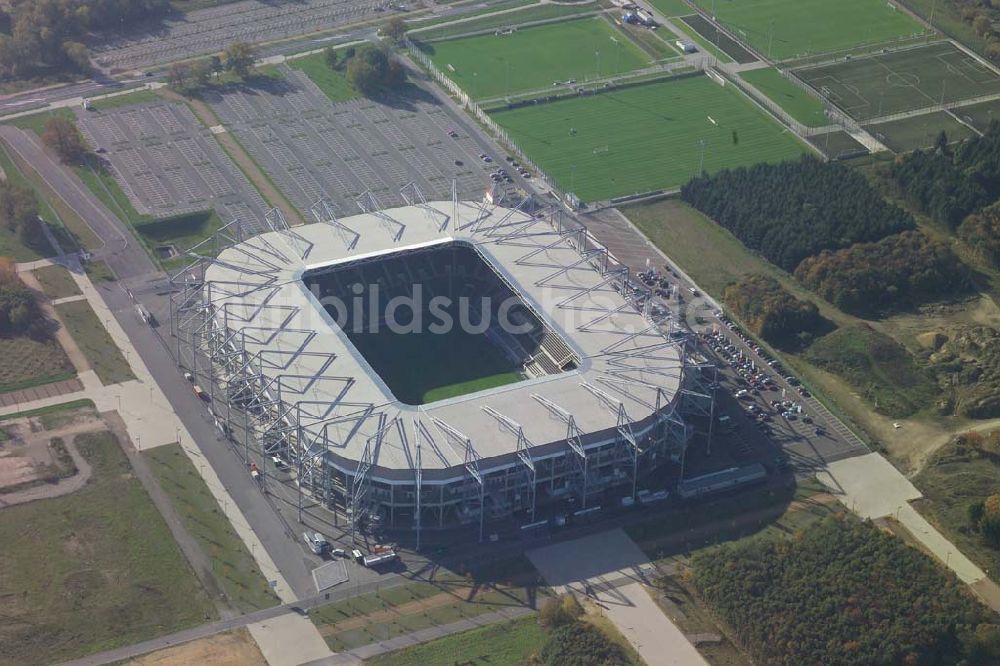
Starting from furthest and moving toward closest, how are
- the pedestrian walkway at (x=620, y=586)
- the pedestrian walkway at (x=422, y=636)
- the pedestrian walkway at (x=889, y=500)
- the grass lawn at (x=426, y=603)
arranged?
the pedestrian walkway at (x=889, y=500) < the grass lawn at (x=426, y=603) < the pedestrian walkway at (x=620, y=586) < the pedestrian walkway at (x=422, y=636)

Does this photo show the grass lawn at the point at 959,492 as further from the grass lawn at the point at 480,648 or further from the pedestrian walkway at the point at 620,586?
the grass lawn at the point at 480,648

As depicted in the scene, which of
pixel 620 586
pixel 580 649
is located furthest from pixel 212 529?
pixel 620 586

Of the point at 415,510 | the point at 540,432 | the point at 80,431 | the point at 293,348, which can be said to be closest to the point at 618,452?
the point at 540,432

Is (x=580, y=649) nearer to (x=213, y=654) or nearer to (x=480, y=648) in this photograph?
(x=480, y=648)

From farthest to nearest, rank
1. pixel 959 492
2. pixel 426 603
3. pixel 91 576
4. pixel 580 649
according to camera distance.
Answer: pixel 959 492, pixel 91 576, pixel 426 603, pixel 580 649

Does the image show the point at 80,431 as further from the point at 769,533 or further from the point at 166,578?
the point at 769,533

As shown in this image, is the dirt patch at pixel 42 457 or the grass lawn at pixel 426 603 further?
the dirt patch at pixel 42 457

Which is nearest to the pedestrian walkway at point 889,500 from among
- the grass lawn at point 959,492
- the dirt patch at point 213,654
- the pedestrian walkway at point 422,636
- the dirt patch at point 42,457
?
the grass lawn at point 959,492
